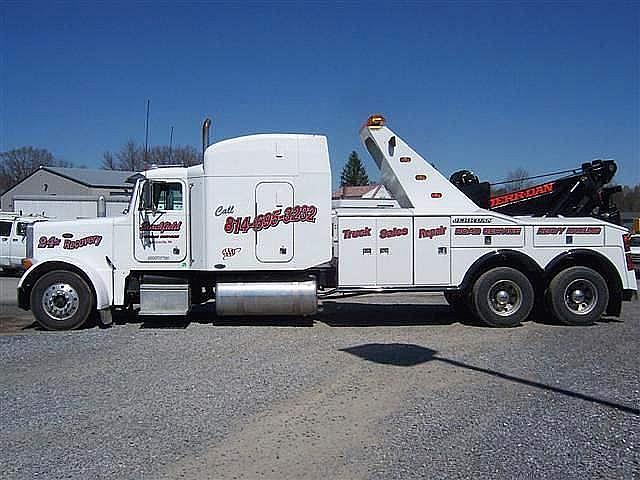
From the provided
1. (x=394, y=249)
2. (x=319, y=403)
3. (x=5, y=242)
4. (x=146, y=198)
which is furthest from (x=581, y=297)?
(x=5, y=242)

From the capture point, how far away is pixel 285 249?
38.5 feet

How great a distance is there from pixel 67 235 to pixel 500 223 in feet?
24.4

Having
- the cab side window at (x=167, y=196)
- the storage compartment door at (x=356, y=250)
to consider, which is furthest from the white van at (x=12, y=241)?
the storage compartment door at (x=356, y=250)

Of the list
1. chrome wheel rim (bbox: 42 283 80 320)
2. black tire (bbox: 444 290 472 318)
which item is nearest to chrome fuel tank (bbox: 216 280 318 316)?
chrome wheel rim (bbox: 42 283 80 320)

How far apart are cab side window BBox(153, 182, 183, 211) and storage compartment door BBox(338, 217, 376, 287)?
2.82 meters

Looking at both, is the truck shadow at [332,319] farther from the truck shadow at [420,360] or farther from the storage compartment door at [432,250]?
the truck shadow at [420,360]

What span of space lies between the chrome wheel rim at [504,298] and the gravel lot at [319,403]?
0.54 metres

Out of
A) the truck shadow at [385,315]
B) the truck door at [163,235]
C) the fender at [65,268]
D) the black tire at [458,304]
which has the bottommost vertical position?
the truck shadow at [385,315]

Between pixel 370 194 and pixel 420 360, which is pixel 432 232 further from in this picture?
pixel 370 194

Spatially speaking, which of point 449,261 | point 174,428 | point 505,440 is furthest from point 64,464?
point 449,261

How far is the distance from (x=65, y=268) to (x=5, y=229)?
1498 cm

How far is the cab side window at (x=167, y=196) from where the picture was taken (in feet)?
38.8

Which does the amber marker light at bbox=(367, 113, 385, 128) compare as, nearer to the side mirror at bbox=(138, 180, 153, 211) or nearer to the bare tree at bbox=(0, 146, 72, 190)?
the side mirror at bbox=(138, 180, 153, 211)

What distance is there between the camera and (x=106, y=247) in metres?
11.8
